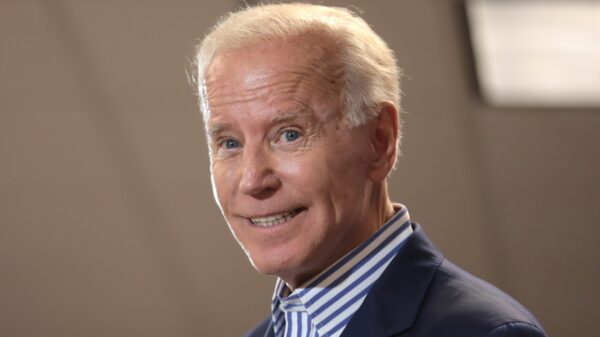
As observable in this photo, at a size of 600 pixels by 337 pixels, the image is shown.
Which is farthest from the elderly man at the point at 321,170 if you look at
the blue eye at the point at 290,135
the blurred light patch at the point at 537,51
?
the blurred light patch at the point at 537,51

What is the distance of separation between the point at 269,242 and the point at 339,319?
0.21 metres

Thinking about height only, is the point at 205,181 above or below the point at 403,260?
below

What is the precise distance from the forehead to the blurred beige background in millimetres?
3675

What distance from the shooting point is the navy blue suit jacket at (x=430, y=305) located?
1.80 metres

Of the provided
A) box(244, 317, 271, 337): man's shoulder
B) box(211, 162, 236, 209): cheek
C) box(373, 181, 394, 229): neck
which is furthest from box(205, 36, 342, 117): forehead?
box(244, 317, 271, 337): man's shoulder

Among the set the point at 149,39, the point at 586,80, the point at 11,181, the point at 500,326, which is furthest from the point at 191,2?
the point at 500,326

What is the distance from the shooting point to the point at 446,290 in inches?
76.5

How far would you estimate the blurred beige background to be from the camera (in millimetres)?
5504

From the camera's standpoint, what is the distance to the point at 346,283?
204cm

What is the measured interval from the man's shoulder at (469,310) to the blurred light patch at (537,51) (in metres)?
4.56

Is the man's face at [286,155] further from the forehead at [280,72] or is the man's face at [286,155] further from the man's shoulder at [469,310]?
the man's shoulder at [469,310]

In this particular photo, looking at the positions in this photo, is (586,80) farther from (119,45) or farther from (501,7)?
(119,45)

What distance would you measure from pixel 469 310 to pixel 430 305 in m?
0.11

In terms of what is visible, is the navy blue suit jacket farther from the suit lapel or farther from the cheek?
the cheek
